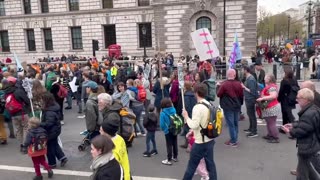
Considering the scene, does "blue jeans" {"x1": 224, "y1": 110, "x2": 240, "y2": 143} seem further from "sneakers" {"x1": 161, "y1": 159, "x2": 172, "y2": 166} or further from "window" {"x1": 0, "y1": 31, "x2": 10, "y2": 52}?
"window" {"x1": 0, "y1": 31, "x2": 10, "y2": 52}

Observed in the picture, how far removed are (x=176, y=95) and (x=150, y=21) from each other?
24.7 meters

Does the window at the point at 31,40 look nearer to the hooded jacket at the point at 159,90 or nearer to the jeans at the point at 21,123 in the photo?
the jeans at the point at 21,123

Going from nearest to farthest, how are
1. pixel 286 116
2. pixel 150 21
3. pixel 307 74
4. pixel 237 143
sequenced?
pixel 237 143 < pixel 286 116 < pixel 307 74 < pixel 150 21

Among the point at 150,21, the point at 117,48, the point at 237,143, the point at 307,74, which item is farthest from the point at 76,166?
the point at 150,21

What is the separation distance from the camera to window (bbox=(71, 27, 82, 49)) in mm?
34719

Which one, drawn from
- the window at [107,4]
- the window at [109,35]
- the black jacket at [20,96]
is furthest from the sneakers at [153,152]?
the window at [107,4]

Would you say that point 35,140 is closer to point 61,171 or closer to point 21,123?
point 61,171

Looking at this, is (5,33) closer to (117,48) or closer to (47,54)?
(47,54)

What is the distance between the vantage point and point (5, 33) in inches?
1506

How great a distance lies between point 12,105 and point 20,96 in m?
0.28

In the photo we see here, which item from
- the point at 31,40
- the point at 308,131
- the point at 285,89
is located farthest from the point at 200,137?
the point at 31,40

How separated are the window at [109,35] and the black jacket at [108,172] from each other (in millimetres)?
31215

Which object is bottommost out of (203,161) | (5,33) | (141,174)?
(141,174)

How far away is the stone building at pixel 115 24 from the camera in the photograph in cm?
2736
